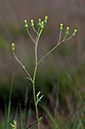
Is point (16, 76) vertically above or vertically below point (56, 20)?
above

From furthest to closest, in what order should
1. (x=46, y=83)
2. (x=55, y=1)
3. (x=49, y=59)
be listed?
1. (x=55, y=1)
2. (x=49, y=59)
3. (x=46, y=83)

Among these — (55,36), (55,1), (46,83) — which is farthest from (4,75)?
(55,1)

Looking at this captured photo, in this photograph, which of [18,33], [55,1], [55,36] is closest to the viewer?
[55,36]

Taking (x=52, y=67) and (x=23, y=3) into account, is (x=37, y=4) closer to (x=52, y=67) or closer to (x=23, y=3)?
(x=23, y=3)

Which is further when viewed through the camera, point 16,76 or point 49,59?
point 49,59

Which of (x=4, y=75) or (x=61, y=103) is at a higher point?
(x=4, y=75)

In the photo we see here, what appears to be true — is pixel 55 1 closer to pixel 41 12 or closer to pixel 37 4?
pixel 37 4

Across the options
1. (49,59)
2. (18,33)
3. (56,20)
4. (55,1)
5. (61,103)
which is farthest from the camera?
(55,1)

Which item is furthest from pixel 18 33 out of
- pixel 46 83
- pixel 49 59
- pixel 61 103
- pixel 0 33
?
pixel 61 103

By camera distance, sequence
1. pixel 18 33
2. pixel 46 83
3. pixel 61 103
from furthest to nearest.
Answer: pixel 18 33 → pixel 46 83 → pixel 61 103

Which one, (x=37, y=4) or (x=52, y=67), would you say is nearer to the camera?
(x=52, y=67)
